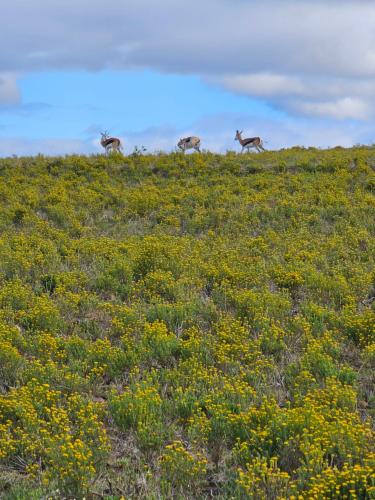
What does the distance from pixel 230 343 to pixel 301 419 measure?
2417 mm

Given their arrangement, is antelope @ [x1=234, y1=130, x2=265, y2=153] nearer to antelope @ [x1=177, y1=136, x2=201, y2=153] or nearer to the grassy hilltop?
antelope @ [x1=177, y1=136, x2=201, y2=153]

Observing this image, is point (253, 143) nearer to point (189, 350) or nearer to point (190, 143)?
point (190, 143)

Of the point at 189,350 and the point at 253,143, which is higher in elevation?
the point at 253,143

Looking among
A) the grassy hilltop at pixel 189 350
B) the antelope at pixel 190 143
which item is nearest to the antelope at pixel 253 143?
the antelope at pixel 190 143

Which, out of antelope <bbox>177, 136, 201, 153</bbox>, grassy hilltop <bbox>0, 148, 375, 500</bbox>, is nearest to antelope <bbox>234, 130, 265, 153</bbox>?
antelope <bbox>177, 136, 201, 153</bbox>

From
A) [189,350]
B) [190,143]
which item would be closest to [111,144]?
[190,143]

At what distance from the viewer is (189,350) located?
24.3 ft

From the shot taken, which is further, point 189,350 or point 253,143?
point 253,143

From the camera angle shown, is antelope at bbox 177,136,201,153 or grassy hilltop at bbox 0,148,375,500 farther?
antelope at bbox 177,136,201,153

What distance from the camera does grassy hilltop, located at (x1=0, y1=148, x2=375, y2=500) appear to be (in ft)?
16.8

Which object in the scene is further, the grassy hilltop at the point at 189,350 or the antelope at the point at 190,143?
the antelope at the point at 190,143

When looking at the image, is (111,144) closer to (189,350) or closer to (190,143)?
(190,143)

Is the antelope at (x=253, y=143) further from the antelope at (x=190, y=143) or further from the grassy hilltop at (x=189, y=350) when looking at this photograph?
the grassy hilltop at (x=189, y=350)

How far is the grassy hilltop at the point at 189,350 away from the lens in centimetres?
513
